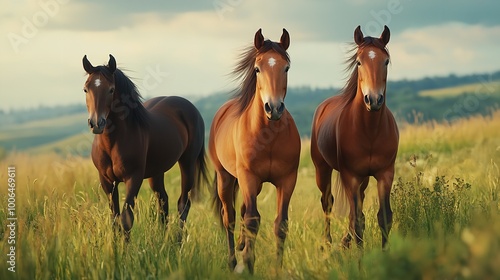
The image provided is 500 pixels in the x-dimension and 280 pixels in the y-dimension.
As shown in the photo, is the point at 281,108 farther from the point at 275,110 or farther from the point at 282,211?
the point at 282,211

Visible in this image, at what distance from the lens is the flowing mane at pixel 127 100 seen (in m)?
7.64

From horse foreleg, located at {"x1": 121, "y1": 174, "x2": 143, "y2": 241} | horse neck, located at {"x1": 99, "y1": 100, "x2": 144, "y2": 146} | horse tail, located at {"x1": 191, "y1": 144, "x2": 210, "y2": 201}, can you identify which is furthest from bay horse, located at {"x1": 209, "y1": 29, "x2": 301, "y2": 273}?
horse tail, located at {"x1": 191, "y1": 144, "x2": 210, "y2": 201}

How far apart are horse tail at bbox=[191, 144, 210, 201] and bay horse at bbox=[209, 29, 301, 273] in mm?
2337

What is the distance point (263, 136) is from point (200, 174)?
310 centimetres

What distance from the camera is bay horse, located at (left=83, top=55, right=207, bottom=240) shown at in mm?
7246

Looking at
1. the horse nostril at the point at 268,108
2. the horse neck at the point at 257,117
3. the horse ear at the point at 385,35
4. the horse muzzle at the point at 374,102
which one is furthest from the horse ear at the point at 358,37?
the horse nostril at the point at 268,108

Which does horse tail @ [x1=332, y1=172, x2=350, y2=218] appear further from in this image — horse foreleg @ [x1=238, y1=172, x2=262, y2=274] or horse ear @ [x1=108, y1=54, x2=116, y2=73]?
horse ear @ [x1=108, y1=54, x2=116, y2=73]

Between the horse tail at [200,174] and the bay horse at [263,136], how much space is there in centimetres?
234

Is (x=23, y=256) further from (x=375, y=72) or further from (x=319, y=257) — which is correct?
(x=375, y=72)

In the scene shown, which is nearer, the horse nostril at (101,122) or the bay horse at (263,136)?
the bay horse at (263,136)

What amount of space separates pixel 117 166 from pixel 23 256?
6.04 feet

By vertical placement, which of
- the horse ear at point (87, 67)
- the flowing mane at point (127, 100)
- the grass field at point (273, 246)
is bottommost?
the grass field at point (273, 246)

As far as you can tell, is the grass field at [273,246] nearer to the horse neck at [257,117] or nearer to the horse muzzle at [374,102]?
the horse neck at [257,117]

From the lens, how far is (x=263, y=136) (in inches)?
259
